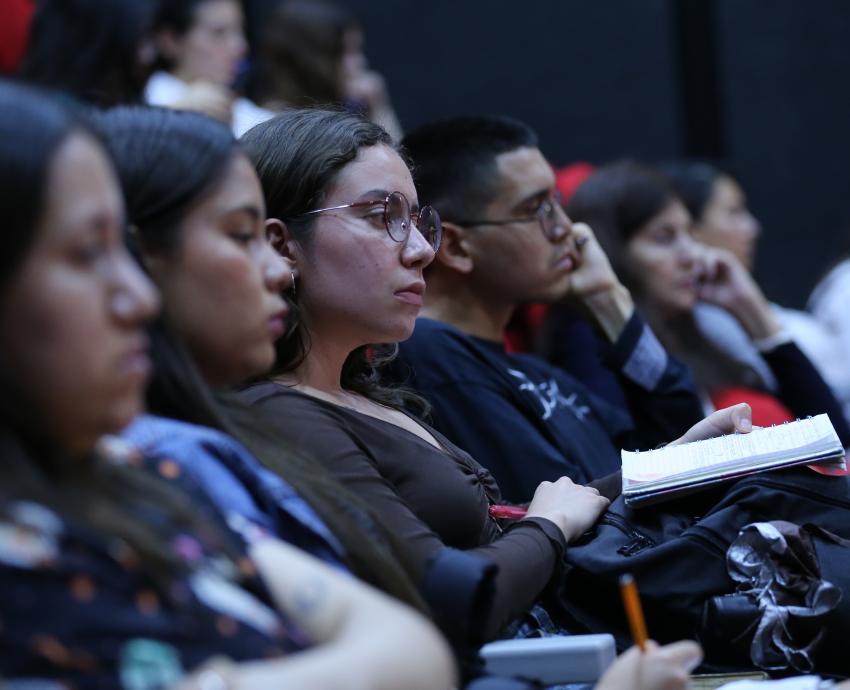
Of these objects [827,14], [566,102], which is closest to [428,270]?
[566,102]

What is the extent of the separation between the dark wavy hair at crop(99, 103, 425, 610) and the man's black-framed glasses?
1402mm

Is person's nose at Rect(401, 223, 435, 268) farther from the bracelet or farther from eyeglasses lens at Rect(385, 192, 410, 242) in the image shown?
the bracelet

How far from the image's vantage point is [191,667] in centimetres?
120

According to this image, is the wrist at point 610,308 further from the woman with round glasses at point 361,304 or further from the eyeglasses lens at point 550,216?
the woman with round glasses at point 361,304

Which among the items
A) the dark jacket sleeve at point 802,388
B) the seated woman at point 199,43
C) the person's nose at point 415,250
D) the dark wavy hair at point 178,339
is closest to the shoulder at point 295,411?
the dark wavy hair at point 178,339

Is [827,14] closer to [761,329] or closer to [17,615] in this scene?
[761,329]

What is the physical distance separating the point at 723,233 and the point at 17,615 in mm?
3930

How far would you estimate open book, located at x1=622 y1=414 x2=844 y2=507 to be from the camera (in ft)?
7.18

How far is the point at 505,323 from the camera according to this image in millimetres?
3203

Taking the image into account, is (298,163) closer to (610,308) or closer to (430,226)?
(430,226)

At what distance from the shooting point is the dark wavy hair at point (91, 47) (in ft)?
11.6

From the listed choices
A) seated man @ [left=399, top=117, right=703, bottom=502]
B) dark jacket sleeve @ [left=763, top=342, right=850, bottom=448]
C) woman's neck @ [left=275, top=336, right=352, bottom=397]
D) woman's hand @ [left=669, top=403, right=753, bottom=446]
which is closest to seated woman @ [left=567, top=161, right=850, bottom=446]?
dark jacket sleeve @ [left=763, top=342, right=850, bottom=448]

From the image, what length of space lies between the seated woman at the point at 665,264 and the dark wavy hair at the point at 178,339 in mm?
2284

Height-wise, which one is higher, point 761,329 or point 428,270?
point 428,270
